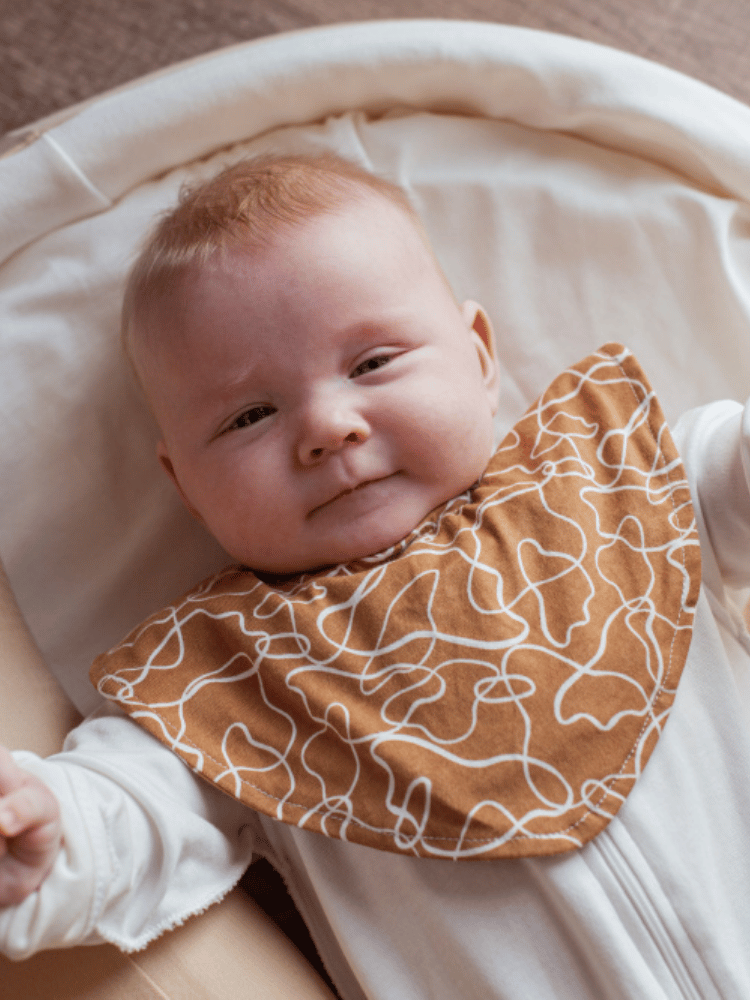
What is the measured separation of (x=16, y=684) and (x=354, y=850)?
0.38m

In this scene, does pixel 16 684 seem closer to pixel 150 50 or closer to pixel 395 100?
pixel 395 100

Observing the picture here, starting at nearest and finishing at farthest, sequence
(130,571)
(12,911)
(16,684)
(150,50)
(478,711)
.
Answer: (12,911)
(478,711)
(16,684)
(130,571)
(150,50)

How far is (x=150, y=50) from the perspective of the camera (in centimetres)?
141

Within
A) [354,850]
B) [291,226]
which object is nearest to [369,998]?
[354,850]

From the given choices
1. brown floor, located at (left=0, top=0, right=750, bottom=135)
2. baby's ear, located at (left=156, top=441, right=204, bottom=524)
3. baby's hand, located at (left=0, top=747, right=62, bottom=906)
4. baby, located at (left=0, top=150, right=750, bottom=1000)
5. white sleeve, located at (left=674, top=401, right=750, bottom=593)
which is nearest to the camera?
baby's hand, located at (left=0, top=747, right=62, bottom=906)

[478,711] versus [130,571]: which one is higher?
[130,571]

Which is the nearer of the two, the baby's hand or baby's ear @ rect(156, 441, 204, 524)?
the baby's hand

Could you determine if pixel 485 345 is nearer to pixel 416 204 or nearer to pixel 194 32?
pixel 416 204

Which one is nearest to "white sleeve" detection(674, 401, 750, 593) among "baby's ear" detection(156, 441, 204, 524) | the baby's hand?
"baby's ear" detection(156, 441, 204, 524)

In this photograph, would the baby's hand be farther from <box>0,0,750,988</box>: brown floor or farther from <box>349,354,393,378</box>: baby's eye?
<box>0,0,750,988</box>: brown floor

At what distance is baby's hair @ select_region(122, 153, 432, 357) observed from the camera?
893mm

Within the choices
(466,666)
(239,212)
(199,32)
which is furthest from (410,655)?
(199,32)

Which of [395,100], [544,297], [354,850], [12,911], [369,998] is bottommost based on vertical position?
[369,998]

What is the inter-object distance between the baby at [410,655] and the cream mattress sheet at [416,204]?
0.16 metres
